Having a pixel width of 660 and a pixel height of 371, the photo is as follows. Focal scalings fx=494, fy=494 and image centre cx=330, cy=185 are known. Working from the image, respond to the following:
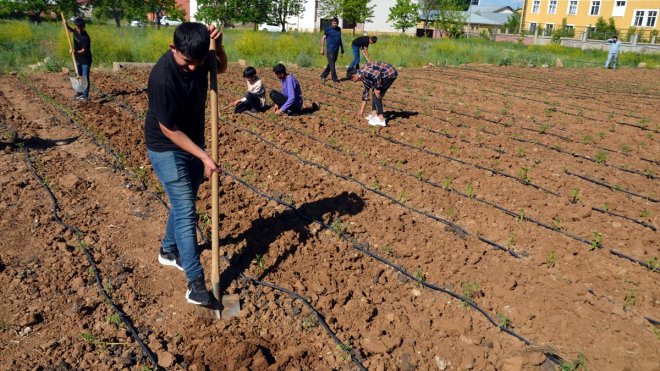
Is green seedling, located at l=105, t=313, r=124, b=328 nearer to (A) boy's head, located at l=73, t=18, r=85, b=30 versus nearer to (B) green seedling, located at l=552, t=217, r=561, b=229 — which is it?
(B) green seedling, located at l=552, t=217, r=561, b=229

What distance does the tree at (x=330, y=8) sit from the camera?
41.7 m

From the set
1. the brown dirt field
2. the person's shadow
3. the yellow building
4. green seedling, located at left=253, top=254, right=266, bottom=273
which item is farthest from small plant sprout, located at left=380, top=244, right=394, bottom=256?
the yellow building

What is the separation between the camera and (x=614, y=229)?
4371 mm

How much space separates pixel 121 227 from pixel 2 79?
935 cm

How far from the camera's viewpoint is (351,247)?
158 inches

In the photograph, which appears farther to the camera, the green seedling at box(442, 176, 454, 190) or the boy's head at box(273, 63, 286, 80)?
the boy's head at box(273, 63, 286, 80)

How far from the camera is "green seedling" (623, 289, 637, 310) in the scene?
3340 mm

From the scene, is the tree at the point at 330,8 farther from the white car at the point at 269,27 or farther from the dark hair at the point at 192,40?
the dark hair at the point at 192,40

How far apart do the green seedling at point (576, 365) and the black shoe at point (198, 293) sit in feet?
6.93

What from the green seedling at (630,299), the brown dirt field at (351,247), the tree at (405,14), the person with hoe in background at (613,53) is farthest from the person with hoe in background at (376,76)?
the tree at (405,14)

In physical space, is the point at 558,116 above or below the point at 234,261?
above

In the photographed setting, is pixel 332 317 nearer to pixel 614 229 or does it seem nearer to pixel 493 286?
pixel 493 286

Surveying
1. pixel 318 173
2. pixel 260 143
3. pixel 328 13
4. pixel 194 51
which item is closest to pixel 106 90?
pixel 260 143

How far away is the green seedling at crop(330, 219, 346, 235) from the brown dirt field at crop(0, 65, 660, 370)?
2 cm
